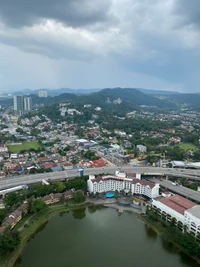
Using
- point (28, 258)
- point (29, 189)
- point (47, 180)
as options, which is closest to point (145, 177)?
point (47, 180)

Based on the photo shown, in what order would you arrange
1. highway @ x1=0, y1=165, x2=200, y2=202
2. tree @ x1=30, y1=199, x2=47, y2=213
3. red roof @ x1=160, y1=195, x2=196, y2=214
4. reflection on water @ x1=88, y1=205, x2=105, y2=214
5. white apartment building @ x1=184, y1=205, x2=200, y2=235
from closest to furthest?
white apartment building @ x1=184, y1=205, x2=200, y2=235
red roof @ x1=160, y1=195, x2=196, y2=214
tree @ x1=30, y1=199, x2=47, y2=213
reflection on water @ x1=88, y1=205, x2=105, y2=214
highway @ x1=0, y1=165, x2=200, y2=202

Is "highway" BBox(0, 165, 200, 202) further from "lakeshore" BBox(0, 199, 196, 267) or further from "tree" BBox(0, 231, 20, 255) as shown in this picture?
"tree" BBox(0, 231, 20, 255)

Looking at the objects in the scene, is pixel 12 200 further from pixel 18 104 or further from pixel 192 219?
pixel 18 104

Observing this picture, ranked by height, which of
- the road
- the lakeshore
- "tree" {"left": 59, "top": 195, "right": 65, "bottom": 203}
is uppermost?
the road

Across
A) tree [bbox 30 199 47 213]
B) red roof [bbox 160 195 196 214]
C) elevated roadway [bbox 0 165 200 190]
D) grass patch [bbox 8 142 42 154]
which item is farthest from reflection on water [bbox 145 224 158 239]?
grass patch [bbox 8 142 42 154]

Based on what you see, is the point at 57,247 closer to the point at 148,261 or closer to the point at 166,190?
the point at 148,261

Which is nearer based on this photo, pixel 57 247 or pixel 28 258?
pixel 28 258

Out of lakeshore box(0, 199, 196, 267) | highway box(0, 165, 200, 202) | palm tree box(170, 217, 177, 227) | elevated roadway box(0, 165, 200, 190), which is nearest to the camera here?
lakeshore box(0, 199, 196, 267)

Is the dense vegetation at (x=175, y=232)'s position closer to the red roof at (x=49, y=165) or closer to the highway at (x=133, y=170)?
the highway at (x=133, y=170)

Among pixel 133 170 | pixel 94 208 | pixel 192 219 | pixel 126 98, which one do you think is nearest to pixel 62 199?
pixel 94 208
